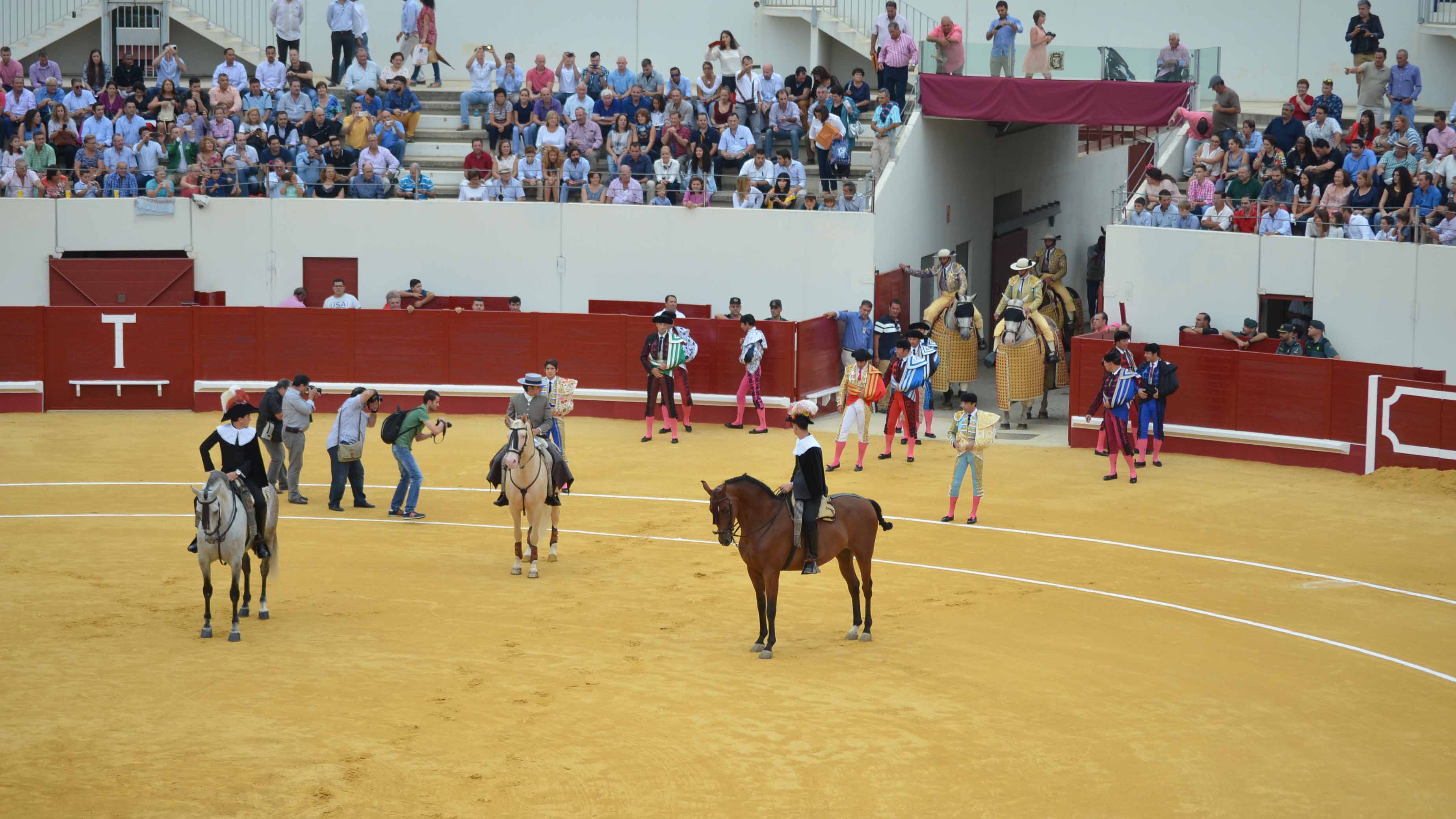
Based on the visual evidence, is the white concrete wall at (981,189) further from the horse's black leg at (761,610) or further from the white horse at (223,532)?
the white horse at (223,532)

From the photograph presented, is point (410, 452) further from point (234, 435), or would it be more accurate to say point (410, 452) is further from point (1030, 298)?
point (1030, 298)

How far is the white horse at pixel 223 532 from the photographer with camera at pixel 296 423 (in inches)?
183

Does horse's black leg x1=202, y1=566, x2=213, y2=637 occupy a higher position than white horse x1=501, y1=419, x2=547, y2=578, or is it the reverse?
white horse x1=501, y1=419, x2=547, y2=578

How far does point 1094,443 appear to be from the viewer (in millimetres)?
23641

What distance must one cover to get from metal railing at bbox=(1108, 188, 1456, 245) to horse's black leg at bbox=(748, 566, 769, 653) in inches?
524

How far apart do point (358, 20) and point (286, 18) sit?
1.40 meters

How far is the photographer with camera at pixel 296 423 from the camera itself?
18922 mm

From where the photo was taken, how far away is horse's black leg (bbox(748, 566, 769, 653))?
13555mm

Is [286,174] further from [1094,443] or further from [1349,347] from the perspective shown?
[1349,347]

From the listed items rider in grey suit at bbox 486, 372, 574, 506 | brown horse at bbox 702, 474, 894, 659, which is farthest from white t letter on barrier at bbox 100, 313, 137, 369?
brown horse at bbox 702, 474, 894, 659

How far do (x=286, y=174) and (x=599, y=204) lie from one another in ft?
17.8

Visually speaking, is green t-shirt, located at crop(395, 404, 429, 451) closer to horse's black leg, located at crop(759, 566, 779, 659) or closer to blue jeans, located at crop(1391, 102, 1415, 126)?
horse's black leg, located at crop(759, 566, 779, 659)

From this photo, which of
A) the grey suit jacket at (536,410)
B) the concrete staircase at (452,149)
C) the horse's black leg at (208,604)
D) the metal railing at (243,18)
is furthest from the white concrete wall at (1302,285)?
the metal railing at (243,18)

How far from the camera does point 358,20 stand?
3188 cm
